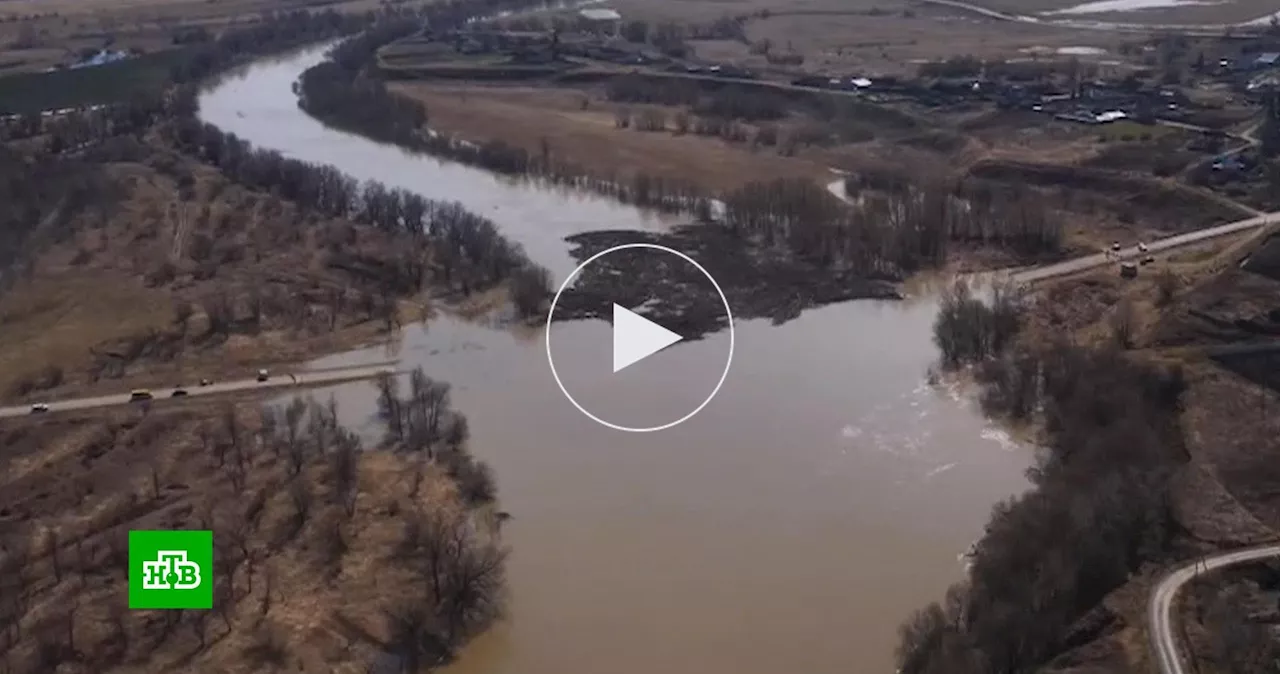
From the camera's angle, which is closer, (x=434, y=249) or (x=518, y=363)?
(x=518, y=363)

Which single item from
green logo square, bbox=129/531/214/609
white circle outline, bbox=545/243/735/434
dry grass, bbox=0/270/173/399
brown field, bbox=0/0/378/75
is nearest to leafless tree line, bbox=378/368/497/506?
white circle outline, bbox=545/243/735/434

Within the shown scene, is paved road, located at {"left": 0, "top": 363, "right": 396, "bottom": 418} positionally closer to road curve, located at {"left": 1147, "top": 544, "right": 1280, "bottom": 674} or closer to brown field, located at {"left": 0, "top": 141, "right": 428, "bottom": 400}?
brown field, located at {"left": 0, "top": 141, "right": 428, "bottom": 400}

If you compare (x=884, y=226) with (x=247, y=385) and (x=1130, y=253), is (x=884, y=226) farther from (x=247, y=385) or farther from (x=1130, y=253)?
(x=247, y=385)

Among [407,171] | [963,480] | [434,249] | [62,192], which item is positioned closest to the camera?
[963,480]

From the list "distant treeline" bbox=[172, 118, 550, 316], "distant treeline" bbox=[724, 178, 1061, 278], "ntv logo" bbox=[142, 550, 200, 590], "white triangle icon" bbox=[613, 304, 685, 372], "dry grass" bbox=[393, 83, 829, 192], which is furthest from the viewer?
"dry grass" bbox=[393, 83, 829, 192]

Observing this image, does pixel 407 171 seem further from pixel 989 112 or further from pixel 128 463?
pixel 128 463

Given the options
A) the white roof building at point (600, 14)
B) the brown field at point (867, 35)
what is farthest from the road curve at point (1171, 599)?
the white roof building at point (600, 14)

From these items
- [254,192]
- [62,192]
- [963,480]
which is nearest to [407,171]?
[254,192]
